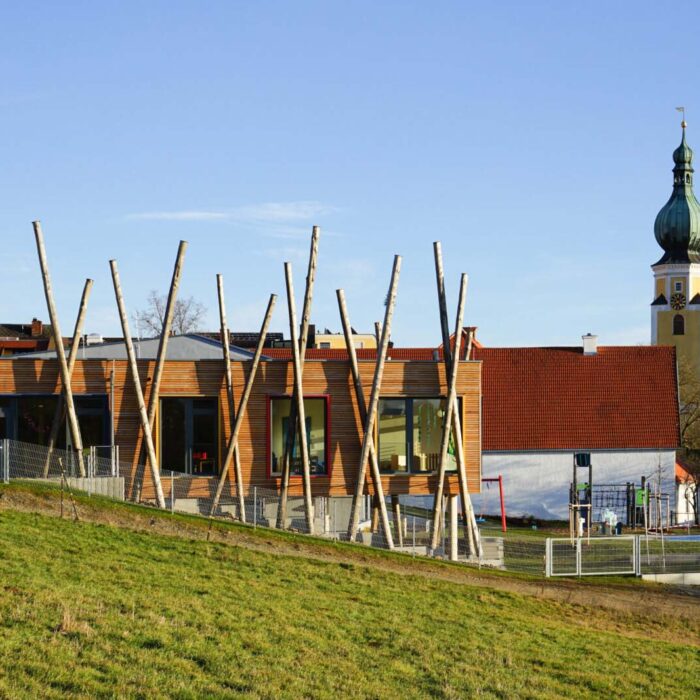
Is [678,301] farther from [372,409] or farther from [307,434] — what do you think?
[372,409]

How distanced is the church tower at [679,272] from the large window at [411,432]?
90.1 meters

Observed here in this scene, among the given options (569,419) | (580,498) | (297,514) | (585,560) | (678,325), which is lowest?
(585,560)

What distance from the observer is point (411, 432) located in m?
33.9

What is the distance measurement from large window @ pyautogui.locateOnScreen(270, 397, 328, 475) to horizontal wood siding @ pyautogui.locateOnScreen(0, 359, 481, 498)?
18 centimetres

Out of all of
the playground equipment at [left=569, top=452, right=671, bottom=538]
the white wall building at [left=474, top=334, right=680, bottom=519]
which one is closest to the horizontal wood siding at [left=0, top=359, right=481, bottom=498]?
the playground equipment at [left=569, top=452, right=671, bottom=538]

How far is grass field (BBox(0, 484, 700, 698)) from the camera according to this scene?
46.9ft

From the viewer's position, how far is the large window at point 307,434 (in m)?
33.6

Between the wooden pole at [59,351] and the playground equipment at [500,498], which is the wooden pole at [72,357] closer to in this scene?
the wooden pole at [59,351]

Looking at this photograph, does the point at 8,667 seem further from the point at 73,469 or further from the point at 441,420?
the point at 441,420

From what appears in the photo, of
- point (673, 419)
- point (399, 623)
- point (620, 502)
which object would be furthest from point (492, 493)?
point (399, 623)

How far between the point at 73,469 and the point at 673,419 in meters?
29.4

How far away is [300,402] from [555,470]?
21838 mm

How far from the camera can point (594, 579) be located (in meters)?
31.5

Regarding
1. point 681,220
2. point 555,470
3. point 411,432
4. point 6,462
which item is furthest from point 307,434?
point 681,220
